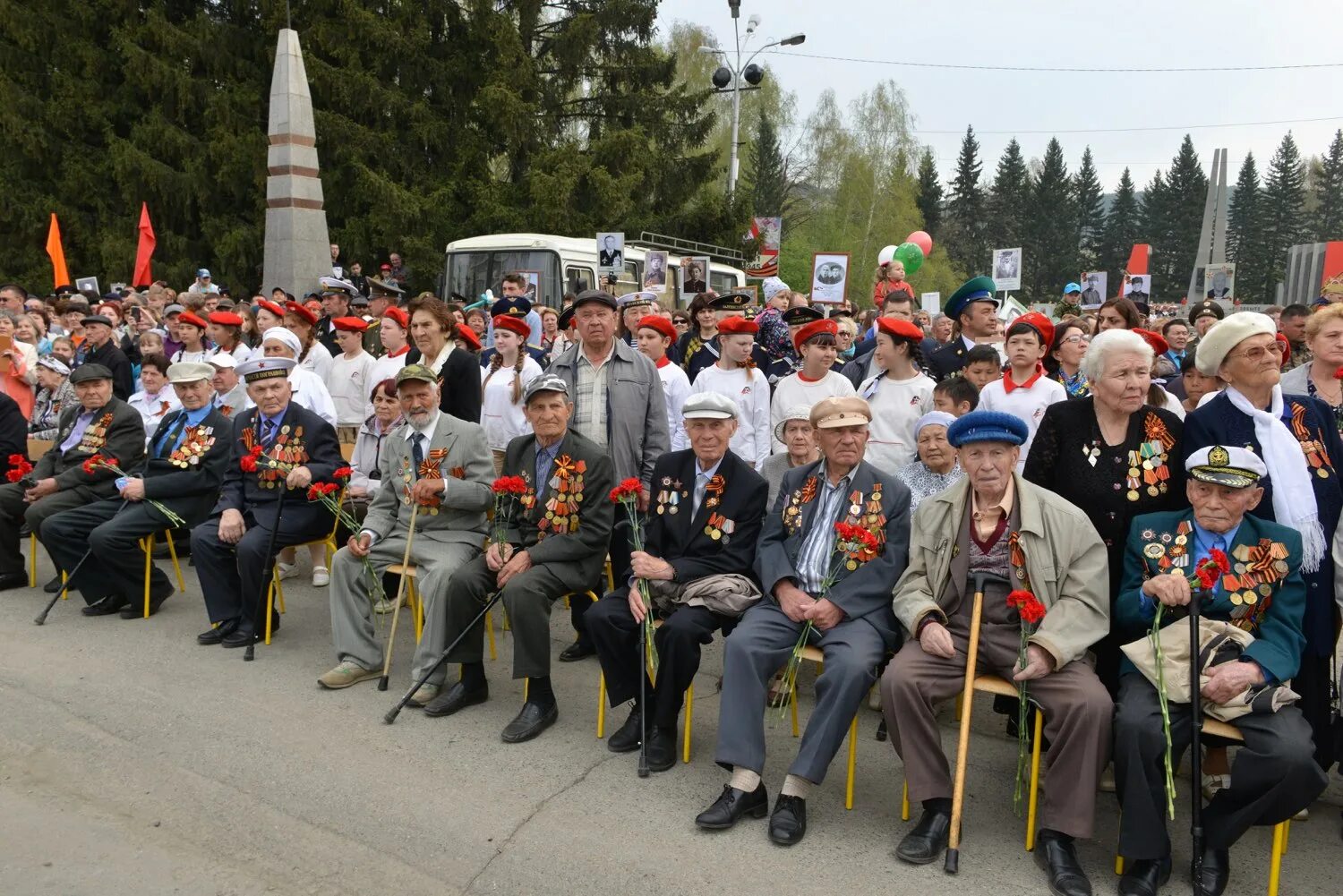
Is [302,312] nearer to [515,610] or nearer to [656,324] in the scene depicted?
[656,324]

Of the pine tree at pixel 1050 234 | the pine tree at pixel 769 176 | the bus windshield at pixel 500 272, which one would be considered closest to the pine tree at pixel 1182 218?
the pine tree at pixel 1050 234

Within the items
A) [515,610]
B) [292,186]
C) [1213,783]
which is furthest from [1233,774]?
[292,186]

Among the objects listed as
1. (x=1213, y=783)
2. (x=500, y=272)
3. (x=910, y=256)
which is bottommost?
(x=1213, y=783)

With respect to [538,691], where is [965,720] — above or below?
above

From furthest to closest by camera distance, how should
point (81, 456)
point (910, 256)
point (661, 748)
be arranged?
point (910, 256), point (81, 456), point (661, 748)

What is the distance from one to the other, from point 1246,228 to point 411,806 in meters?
74.3

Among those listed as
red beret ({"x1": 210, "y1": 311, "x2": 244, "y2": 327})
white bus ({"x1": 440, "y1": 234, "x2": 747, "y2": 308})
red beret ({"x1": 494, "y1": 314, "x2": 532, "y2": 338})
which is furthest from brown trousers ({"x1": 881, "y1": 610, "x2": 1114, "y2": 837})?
white bus ({"x1": 440, "y1": 234, "x2": 747, "y2": 308})

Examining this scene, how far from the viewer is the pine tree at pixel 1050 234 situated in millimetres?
66812

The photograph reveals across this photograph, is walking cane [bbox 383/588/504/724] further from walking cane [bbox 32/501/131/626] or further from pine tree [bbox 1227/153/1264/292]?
pine tree [bbox 1227/153/1264/292]

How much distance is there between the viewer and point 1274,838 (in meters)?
3.35

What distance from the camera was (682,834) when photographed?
385cm

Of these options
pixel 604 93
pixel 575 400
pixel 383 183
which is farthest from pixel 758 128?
pixel 575 400

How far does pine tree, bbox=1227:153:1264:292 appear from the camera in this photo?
62719 mm

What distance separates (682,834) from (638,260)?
1443 cm
